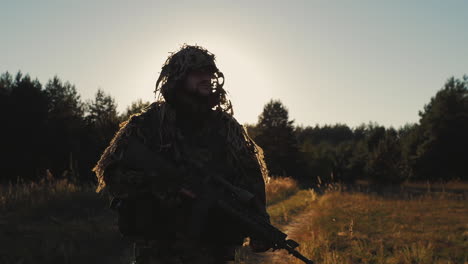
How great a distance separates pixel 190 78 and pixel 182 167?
734 millimetres

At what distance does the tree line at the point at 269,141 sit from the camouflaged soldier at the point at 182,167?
822 centimetres

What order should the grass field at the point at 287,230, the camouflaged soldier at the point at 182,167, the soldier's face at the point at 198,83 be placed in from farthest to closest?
1. the grass field at the point at 287,230
2. the soldier's face at the point at 198,83
3. the camouflaged soldier at the point at 182,167

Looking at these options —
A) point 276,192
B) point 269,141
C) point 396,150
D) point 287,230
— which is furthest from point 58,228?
point 269,141

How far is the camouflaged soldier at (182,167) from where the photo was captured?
2.72 metres

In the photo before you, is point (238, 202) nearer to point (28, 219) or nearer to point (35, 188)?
point (28, 219)

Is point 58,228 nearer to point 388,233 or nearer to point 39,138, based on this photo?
point 388,233

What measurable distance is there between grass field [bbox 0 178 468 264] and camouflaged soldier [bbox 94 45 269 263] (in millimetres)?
3499

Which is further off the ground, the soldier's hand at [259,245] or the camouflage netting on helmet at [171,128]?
the camouflage netting on helmet at [171,128]

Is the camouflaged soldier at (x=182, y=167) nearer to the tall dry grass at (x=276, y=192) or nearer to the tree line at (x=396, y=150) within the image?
the tall dry grass at (x=276, y=192)

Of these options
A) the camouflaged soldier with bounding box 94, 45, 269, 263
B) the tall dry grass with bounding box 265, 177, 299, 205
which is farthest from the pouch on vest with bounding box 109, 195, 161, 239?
the tall dry grass with bounding box 265, 177, 299, 205

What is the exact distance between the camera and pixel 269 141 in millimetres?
44812

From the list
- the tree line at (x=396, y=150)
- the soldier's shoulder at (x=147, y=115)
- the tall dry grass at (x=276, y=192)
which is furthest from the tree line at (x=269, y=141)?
the soldier's shoulder at (x=147, y=115)

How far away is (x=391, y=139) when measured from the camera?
27.4 m

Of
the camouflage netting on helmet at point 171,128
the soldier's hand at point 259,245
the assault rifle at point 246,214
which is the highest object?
the camouflage netting on helmet at point 171,128
